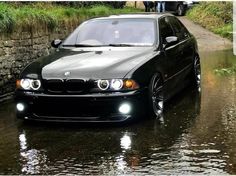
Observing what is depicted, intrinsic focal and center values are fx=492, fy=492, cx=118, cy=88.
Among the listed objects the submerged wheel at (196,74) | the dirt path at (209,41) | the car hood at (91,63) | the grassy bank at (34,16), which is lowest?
the dirt path at (209,41)

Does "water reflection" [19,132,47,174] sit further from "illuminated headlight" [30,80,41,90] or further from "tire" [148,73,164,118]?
"tire" [148,73,164,118]

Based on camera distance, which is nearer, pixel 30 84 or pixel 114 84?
pixel 114 84

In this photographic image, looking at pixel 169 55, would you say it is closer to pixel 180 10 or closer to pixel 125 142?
pixel 125 142

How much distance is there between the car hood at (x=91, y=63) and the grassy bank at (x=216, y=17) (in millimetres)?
12797

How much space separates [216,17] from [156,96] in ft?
52.7

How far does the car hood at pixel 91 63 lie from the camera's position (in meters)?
6.64

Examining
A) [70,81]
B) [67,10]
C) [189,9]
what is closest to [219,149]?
[70,81]

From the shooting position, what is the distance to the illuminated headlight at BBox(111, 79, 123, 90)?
21.5ft

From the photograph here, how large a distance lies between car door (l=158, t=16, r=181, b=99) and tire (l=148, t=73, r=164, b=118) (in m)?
0.23

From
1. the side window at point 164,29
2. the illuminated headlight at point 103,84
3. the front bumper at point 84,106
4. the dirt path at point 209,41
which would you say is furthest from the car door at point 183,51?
the dirt path at point 209,41

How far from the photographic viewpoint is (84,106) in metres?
6.57

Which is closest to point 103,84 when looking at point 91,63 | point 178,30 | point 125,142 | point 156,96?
point 91,63

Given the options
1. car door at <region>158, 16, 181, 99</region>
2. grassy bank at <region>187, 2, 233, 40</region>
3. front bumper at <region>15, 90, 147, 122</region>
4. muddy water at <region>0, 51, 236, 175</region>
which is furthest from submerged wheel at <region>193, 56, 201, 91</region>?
grassy bank at <region>187, 2, 233, 40</region>

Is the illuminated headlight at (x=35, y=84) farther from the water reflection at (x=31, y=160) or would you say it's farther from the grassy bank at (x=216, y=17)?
the grassy bank at (x=216, y=17)
